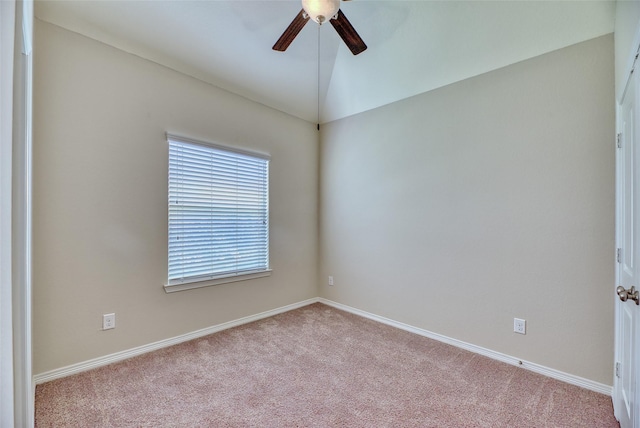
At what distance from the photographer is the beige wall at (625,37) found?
1.46 m

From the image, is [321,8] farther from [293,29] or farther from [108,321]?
[108,321]

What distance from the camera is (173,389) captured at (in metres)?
2.09

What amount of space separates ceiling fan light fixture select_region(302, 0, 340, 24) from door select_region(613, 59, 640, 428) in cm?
160

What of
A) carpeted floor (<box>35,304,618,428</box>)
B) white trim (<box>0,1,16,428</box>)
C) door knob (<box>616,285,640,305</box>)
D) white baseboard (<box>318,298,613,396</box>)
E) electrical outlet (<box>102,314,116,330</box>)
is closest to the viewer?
white trim (<box>0,1,16,428</box>)

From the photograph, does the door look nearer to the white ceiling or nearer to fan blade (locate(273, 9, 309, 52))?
the white ceiling

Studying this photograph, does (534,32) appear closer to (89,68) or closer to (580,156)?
(580,156)

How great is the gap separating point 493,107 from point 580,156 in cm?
79

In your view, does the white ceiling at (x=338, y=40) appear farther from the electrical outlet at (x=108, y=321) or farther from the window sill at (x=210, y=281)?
the electrical outlet at (x=108, y=321)

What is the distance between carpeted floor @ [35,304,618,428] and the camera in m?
1.80

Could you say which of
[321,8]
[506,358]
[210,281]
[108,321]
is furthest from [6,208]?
[506,358]

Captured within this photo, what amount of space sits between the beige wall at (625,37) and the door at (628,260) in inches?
4.4

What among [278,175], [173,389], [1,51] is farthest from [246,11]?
[173,389]

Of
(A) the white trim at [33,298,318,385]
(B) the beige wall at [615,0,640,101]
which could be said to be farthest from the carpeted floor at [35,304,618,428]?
(B) the beige wall at [615,0,640,101]

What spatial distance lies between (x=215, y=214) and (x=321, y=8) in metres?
2.19
